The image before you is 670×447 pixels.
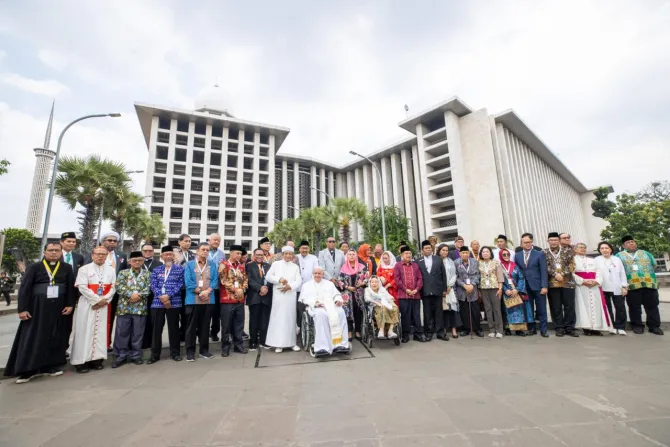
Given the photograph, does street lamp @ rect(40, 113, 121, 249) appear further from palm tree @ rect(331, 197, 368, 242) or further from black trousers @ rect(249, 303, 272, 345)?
palm tree @ rect(331, 197, 368, 242)

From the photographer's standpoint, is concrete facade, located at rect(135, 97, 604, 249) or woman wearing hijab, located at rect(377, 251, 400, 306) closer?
woman wearing hijab, located at rect(377, 251, 400, 306)

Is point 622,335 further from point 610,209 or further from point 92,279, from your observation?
point 610,209

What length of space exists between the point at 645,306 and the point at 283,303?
22.6 feet

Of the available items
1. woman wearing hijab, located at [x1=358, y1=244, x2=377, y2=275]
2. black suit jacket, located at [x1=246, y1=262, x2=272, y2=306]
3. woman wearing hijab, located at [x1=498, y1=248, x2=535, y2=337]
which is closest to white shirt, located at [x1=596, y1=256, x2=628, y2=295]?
woman wearing hijab, located at [x1=498, y1=248, x2=535, y2=337]

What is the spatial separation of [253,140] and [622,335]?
46.7m

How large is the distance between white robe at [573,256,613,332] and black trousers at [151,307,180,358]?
720 centimetres

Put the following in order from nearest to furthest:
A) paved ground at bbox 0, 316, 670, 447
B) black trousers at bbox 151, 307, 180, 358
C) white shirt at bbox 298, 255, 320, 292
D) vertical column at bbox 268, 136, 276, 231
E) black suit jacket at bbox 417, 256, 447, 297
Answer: paved ground at bbox 0, 316, 670, 447 < black trousers at bbox 151, 307, 180, 358 < black suit jacket at bbox 417, 256, 447, 297 < white shirt at bbox 298, 255, 320, 292 < vertical column at bbox 268, 136, 276, 231

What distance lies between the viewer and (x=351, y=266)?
6266 millimetres

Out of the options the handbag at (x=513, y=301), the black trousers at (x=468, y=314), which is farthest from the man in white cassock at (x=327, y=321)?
the handbag at (x=513, y=301)

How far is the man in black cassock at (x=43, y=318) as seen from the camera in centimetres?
413

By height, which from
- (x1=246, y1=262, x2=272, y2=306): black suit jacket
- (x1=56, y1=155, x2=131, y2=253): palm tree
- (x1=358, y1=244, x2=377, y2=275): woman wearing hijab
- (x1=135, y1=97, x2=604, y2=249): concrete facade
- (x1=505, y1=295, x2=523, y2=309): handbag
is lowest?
(x1=505, y1=295, x2=523, y2=309): handbag

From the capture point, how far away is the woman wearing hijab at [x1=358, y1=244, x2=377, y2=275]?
20.8 ft

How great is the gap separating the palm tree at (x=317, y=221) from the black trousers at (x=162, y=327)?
2024 cm

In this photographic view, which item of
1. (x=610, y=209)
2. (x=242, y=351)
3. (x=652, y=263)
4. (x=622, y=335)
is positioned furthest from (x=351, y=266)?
(x=610, y=209)
